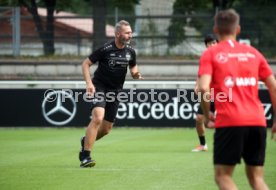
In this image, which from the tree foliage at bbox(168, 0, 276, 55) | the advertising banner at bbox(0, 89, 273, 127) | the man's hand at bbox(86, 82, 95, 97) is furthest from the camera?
the tree foliage at bbox(168, 0, 276, 55)

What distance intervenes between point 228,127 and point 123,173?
4.62m

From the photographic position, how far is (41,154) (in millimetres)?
15062

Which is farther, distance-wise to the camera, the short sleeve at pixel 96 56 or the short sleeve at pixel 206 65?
the short sleeve at pixel 96 56

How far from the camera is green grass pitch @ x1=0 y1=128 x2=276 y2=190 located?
34.3 ft

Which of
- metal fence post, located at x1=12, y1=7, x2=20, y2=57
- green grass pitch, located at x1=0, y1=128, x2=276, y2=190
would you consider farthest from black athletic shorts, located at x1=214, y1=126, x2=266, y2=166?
metal fence post, located at x1=12, y1=7, x2=20, y2=57

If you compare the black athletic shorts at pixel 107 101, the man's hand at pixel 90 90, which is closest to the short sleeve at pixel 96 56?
the black athletic shorts at pixel 107 101

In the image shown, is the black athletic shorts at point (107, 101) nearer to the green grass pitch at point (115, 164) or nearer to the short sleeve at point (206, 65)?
the green grass pitch at point (115, 164)

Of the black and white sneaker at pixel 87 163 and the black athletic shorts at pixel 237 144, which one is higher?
the black athletic shorts at pixel 237 144

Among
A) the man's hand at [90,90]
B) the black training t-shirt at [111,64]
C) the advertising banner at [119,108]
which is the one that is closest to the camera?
the man's hand at [90,90]

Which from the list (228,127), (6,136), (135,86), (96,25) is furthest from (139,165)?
(96,25)

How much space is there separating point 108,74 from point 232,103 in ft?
→ 19.2

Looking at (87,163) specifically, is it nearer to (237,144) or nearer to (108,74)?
(108,74)

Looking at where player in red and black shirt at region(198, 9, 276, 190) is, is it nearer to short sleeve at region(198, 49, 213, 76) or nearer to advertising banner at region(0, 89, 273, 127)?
short sleeve at region(198, 49, 213, 76)

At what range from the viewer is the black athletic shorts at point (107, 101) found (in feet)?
41.2
